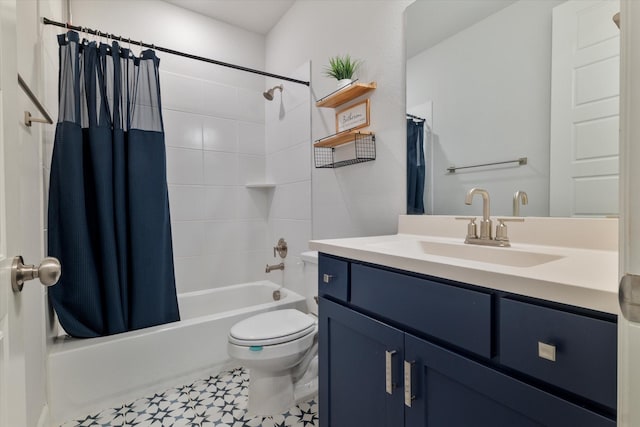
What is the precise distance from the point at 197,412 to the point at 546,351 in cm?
159

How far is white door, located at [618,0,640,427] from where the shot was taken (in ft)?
1.09

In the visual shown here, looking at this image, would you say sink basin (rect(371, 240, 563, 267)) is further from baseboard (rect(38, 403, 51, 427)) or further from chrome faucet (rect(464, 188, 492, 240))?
baseboard (rect(38, 403, 51, 427))

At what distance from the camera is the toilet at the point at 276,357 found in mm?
1442

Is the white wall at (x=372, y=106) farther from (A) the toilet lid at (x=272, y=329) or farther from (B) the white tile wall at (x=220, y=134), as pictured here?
(B) the white tile wall at (x=220, y=134)

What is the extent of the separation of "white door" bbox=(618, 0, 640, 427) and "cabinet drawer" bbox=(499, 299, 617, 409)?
20cm

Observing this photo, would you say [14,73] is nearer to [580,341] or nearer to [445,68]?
[580,341]

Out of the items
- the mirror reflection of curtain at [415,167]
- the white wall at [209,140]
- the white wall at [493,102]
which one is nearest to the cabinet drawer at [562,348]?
the white wall at [493,102]

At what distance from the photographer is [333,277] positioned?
3.77 ft

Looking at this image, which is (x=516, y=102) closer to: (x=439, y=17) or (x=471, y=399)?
(x=439, y=17)

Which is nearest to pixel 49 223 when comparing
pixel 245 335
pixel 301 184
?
pixel 245 335

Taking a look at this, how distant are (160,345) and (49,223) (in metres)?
0.84

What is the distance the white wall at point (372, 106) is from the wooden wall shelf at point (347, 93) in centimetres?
6

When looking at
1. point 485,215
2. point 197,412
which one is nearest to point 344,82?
point 485,215

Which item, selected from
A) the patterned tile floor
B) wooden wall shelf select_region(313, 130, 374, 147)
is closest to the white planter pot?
wooden wall shelf select_region(313, 130, 374, 147)
